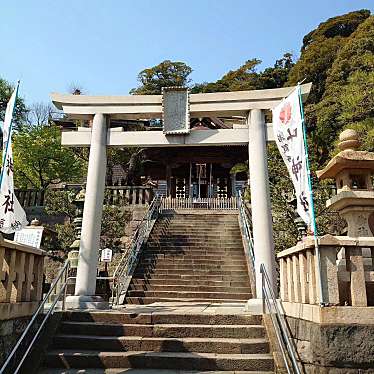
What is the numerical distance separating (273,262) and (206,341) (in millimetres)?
2454

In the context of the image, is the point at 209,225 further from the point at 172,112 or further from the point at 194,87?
the point at 194,87

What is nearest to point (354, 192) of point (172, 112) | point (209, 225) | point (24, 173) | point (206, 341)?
point (206, 341)

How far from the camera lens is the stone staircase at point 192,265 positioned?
390 inches

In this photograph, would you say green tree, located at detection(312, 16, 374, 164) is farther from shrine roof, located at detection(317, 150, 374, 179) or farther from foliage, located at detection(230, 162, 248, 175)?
shrine roof, located at detection(317, 150, 374, 179)

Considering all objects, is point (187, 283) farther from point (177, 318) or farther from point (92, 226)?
point (177, 318)

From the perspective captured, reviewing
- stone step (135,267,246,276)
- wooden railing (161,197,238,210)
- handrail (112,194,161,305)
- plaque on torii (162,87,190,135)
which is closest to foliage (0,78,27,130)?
wooden railing (161,197,238,210)

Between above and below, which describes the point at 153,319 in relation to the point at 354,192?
below

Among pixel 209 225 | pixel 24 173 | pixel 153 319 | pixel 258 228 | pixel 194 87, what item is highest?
pixel 194 87

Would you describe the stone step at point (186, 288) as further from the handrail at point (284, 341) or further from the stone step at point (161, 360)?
the stone step at point (161, 360)

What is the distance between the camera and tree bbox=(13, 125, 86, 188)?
1994cm

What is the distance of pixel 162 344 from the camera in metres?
5.13

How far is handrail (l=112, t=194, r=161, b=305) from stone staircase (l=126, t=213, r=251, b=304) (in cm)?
23

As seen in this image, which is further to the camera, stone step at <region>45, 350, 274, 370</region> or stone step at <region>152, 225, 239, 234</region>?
stone step at <region>152, 225, 239, 234</region>

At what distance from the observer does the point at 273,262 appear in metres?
6.95
